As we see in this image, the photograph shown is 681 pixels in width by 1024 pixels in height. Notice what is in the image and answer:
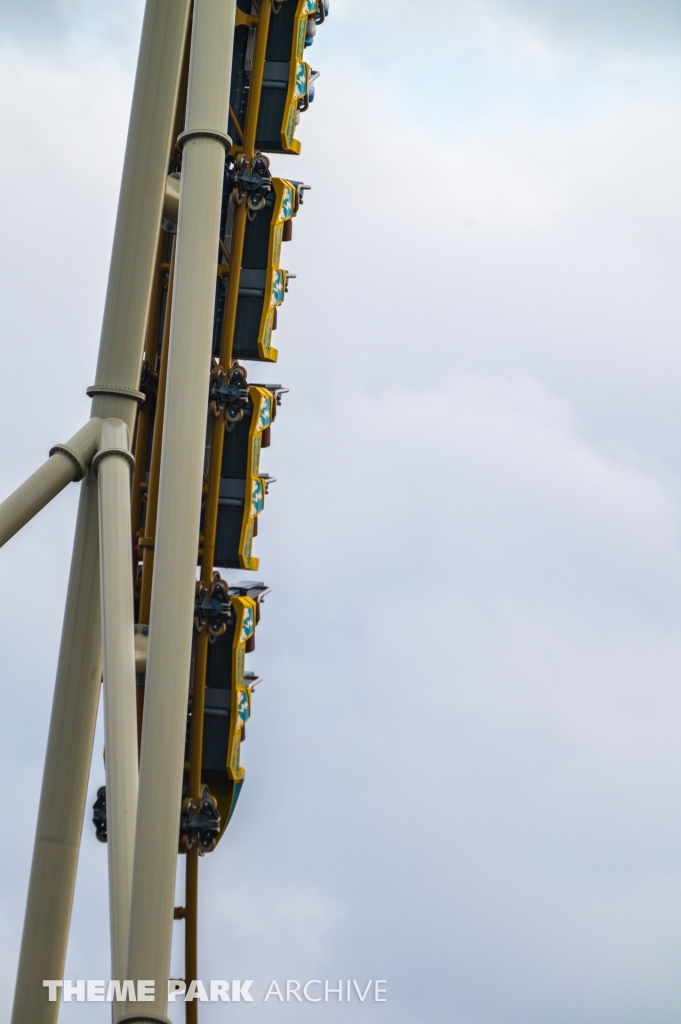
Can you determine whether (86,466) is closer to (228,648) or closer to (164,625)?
(164,625)

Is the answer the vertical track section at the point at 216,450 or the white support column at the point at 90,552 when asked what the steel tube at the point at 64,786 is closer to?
the white support column at the point at 90,552

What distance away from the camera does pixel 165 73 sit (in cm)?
753

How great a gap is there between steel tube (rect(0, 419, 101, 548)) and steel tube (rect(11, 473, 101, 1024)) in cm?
17

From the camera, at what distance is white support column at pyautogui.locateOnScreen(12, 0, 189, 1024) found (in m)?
7.46

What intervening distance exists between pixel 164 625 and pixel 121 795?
911mm

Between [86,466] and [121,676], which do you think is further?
[86,466]

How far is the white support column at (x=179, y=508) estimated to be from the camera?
581 centimetres

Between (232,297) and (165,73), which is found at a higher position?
(232,297)

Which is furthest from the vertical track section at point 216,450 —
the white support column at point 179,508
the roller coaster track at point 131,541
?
the white support column at point 179,508

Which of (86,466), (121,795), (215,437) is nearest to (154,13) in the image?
(86,466)

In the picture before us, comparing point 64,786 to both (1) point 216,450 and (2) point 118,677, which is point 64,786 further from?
(1) point 216,450

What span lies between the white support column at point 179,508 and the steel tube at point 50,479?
3.05 feet

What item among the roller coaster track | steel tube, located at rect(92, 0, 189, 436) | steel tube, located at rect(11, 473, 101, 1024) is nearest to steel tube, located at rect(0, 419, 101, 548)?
the roller coaster track

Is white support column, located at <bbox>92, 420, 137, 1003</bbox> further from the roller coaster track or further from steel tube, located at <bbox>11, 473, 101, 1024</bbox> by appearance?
steel tube, located at <bbox>11, 473, 101, 1024</bbox>
